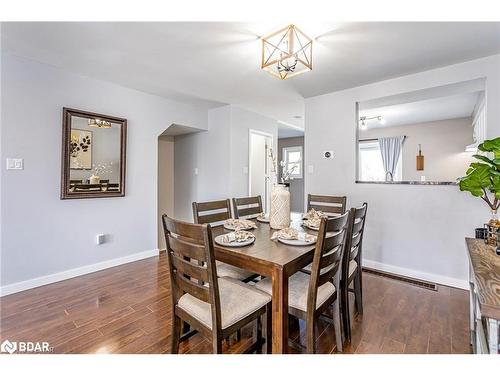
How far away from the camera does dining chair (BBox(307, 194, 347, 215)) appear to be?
7.97 feet

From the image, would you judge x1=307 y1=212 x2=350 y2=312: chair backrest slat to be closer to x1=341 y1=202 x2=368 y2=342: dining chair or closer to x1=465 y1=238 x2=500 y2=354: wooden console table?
x1=341 y1=202 x2=368 y2=342: dining chair

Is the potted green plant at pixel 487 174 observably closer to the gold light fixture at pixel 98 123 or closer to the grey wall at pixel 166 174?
the gold light fixture at pixel 98 123

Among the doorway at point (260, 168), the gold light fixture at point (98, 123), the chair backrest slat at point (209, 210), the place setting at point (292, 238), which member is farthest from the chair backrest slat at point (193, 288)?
the doorway at point (260, 168)

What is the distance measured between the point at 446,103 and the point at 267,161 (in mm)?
3236

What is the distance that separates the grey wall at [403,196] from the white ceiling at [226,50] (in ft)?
0.58

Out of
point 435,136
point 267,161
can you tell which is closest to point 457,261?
point 435,136

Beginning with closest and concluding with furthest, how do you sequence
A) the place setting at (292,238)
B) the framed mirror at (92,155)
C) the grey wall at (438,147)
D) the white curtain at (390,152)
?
the place setting at (292,238), the framed mirror at (92,155), the grey wall at (438,147), the white curtain at (390,152)

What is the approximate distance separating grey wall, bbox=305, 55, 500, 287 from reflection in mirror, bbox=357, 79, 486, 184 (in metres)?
0.75

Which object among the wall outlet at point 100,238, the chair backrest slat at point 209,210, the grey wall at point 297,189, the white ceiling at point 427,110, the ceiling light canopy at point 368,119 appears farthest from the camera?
the grey wall at point 297,189

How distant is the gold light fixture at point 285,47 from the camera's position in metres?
1.96

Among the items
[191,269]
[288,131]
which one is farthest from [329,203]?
[288,131]

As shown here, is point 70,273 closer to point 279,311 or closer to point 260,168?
point 279,311

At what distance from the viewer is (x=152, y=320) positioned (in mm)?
1951

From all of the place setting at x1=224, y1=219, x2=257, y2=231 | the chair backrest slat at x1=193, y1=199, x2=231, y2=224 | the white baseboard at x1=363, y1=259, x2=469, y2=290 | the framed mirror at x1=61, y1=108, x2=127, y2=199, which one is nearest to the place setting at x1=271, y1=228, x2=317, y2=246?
the place setting at x1=224, y1=219, x2=257, y2=231
